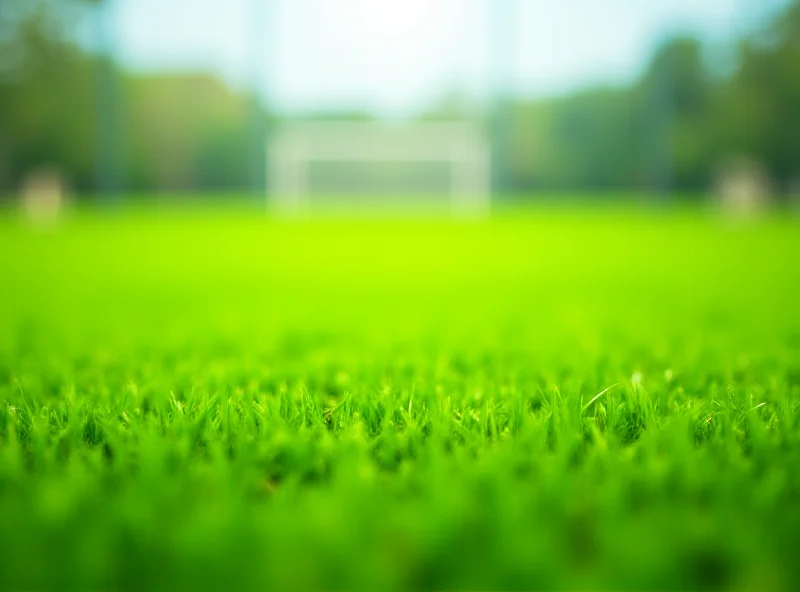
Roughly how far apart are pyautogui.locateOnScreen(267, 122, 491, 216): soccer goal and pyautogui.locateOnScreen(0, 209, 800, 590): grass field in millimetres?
10779

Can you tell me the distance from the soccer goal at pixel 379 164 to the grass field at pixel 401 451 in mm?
10779

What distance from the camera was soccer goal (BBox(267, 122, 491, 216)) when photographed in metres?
12.7

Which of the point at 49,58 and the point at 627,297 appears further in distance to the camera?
the point at 49,58

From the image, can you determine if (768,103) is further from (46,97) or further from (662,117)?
(46,97)

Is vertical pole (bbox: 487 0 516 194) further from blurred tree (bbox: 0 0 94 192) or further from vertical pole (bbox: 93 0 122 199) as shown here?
blurred tree (bbox: 0 0 94 192)

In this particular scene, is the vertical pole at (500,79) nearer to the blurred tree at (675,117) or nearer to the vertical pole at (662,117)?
the blurred tree at (675,117)

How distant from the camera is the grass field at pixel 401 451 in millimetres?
508

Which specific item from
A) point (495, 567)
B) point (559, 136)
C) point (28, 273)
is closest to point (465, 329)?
point (495, 567)

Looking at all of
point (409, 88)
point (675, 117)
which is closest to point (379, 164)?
point (409, 88)

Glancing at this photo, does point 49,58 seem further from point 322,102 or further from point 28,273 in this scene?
point 28,273

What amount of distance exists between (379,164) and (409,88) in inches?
67.6

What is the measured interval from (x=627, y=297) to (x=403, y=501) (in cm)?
205

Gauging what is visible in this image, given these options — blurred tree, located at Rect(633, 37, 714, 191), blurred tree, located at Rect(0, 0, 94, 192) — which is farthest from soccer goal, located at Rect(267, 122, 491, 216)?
blurred tree, located at Rect(0, 0, 94, 192)

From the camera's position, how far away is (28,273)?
3320 millimetres
